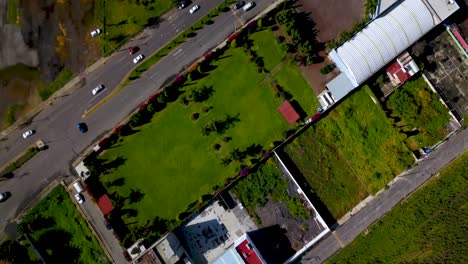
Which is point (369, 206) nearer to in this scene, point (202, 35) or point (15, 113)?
point (202, 35)

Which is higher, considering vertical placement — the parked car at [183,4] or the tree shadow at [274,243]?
the parked car at [183,4]

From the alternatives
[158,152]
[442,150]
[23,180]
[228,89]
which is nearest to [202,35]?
[228,89]

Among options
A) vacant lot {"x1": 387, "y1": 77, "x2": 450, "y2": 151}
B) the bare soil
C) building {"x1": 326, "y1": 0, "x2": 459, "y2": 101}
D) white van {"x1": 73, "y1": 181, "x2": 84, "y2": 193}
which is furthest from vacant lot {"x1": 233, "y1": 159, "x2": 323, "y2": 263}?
white van {"x1": 73, "y1": 181, "x2": 84, "y2": 193}

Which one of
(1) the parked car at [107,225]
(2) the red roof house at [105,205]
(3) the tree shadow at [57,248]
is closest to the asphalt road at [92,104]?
(3) the tree shadow at [57,248]

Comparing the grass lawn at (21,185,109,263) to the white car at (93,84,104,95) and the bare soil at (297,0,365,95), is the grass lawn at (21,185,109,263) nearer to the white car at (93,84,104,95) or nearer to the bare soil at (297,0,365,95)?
the white car at (93,84,104,95)

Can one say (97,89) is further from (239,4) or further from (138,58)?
(239,4)

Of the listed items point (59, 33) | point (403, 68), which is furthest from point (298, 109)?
point (59, 33)

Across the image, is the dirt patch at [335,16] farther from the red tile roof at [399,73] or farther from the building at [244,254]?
the building at [244,254]

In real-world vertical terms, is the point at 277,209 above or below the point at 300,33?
below
